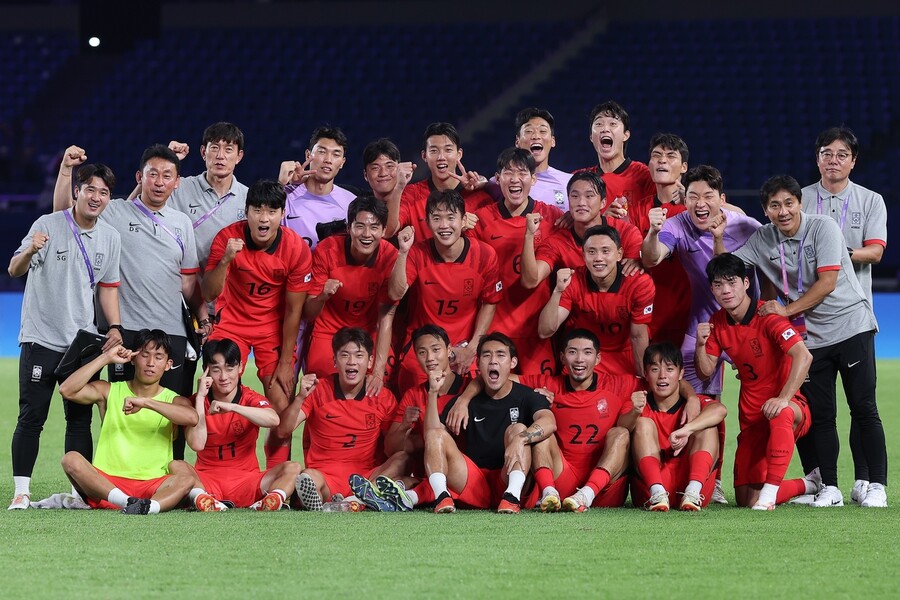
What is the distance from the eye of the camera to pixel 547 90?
2238cm

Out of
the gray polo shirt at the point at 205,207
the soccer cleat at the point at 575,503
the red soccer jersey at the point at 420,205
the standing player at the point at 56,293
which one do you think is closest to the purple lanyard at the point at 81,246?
the standing player at the point at 56,293

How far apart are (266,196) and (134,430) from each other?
1416 millimetres

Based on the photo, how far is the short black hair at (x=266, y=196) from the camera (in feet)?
21.1

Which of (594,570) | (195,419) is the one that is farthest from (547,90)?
(594,570)

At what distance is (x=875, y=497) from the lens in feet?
20.1

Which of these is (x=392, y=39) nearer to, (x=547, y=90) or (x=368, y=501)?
(x=547, y=90)

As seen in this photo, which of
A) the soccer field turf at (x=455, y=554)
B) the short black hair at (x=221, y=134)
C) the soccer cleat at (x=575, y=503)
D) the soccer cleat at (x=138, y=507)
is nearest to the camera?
the soccer field turf at (x=455, y=554)

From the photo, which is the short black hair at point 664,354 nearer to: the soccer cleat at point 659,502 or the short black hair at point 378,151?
the soccer cleat at point 659,502

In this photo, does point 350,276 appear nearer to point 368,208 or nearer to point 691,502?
point 368,208

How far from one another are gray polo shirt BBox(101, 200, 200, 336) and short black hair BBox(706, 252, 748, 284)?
283 centimetres

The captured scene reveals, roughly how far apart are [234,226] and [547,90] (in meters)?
16.4

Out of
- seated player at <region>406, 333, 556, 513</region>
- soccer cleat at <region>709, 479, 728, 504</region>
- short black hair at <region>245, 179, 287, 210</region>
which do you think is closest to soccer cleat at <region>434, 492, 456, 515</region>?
seated player at <region>406, 333, 556, 513</region>

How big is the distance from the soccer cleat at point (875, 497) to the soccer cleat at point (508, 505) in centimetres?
181

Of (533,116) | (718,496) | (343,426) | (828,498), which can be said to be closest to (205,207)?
(343,426)
